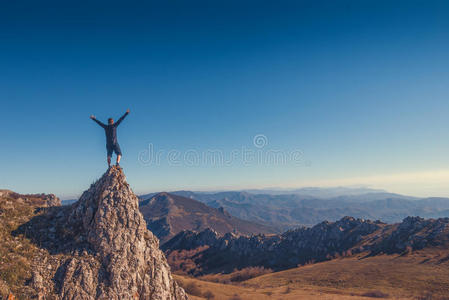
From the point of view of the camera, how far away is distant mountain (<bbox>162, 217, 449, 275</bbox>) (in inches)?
3750

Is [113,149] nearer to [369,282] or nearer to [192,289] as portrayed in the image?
[192,289]

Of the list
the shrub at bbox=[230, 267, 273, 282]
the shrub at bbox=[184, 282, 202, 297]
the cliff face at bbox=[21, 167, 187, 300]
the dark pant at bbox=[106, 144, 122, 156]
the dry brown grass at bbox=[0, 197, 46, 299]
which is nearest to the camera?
the dry brown grass at bbox=[0, 197, 46, 299]

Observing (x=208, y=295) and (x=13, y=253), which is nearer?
(x=13, y=253)

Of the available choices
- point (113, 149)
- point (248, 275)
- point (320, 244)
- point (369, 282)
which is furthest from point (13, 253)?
point (320, 244)

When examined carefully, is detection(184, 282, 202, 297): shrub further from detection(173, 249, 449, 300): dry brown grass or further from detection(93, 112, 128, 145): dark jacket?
detection(93, 112, 128, 145): dark jacket

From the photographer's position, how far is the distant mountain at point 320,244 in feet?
313

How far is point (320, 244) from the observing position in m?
132

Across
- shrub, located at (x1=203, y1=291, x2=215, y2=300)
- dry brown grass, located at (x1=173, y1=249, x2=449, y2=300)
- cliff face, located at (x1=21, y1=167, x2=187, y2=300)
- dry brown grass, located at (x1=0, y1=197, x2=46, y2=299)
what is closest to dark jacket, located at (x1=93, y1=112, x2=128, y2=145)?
cliff face, located at (x1=21, y1=167, x2=187, y2=300)

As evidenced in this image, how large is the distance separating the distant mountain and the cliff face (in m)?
103

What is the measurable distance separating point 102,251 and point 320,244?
442 feet

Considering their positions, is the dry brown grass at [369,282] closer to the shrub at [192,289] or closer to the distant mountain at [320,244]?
the shrub at [192,289]

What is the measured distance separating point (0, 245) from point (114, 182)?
949cm

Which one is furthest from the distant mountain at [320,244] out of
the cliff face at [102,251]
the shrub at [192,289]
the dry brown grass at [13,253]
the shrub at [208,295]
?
the dry brown grass at [13,253]

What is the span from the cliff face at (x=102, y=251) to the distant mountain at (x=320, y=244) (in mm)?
102728
